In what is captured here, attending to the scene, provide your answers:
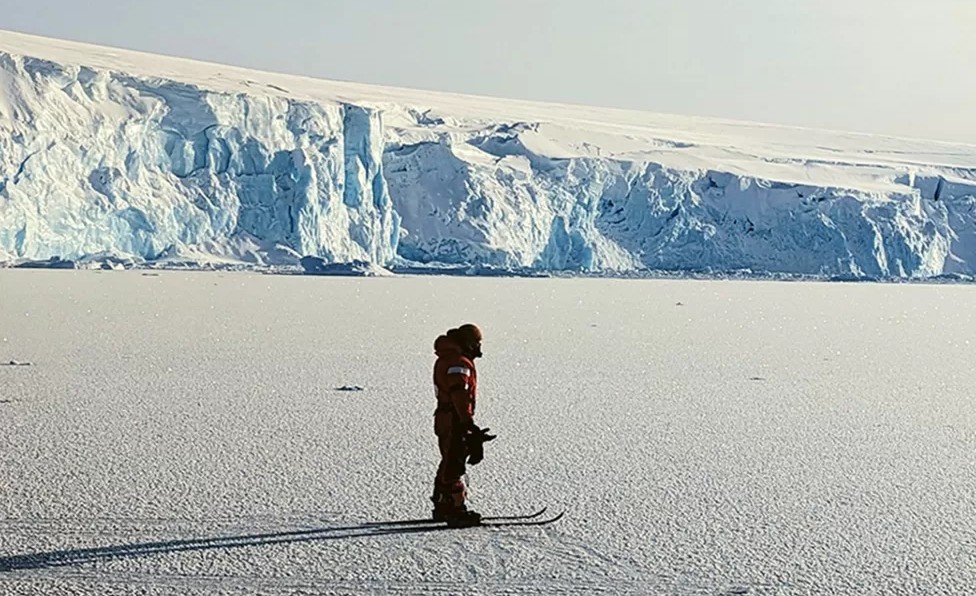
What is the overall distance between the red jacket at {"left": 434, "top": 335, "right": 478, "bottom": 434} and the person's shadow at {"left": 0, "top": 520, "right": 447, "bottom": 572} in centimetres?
43

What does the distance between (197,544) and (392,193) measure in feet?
98.4

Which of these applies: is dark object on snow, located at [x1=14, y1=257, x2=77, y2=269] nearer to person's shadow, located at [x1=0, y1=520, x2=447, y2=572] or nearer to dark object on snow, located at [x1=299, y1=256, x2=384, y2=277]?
dark object on snow, located at [x1=299, y1=256, x2=384, y2=277]

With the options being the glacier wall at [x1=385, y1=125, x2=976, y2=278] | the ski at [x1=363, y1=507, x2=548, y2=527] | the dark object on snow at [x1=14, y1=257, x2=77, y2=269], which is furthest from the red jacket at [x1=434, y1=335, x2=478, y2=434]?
the glacier wall at [x1=385, y1=125, x2=976, y2=278]

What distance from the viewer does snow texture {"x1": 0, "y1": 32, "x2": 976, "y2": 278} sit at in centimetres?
2667

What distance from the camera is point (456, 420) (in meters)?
4.08

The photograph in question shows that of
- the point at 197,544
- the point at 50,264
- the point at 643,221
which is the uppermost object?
the point at 197,544

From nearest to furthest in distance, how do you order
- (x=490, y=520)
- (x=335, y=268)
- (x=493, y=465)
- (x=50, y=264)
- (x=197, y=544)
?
(x=197, y=544), (x=490, y=520), (x=493, y=465), (x=50, y=264), (x=335, y=268)

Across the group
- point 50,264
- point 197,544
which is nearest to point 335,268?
point 50,264

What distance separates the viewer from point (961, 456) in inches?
236

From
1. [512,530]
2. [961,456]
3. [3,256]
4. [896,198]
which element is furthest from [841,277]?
[512,530]

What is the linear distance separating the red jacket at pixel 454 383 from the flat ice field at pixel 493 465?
434mm

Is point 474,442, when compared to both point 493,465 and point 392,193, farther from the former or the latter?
point 392,193

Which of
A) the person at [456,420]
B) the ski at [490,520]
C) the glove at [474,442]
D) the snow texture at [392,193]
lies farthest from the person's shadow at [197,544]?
the snow texture at [392,193]

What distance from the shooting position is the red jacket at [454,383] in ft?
13.1
